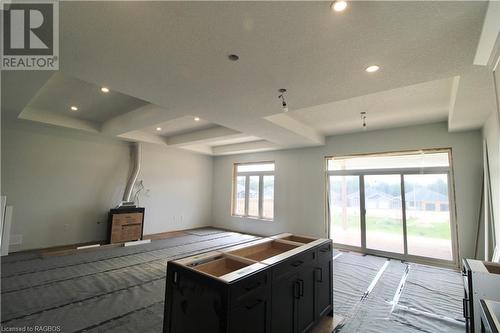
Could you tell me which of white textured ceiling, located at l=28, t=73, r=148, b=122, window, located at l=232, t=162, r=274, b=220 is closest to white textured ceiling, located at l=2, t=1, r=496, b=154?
white textured ceiling, located at l=28, t=73, r=148, b=122

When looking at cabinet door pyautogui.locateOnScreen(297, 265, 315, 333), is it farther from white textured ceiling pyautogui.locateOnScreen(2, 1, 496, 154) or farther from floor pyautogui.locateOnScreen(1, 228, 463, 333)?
white textured ceiling pyautogui.locateOnScreen(2, 1, 496, 154)

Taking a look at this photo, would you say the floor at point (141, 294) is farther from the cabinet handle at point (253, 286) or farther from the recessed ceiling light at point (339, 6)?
the recessed ceiling light at point (339, 6)

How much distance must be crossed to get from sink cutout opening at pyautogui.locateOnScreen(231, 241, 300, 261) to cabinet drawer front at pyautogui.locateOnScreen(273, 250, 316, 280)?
8.6 inches

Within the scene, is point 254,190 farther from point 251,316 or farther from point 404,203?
point 251,316

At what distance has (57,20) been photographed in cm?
169

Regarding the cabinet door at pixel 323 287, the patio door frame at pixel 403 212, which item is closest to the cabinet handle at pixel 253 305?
the cabinet door at pixel 323 287

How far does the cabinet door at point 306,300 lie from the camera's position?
7.01 feet

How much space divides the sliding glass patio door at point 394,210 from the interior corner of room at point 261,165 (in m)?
0.03

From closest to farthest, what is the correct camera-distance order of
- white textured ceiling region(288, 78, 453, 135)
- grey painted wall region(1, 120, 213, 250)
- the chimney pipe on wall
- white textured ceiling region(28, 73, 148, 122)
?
1. white textured ceiling region(288, 78, 453, 135)
2. white textured ceiling region(28, 73, 148, 122)
3. grey painted wall region(1, 120, 213, 250)
4. the chimney pipe on wall

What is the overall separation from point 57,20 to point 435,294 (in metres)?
5.37

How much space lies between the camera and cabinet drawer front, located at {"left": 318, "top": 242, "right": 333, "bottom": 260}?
2.56 metres

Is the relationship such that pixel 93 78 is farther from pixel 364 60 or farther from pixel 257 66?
→ pixel 364 60

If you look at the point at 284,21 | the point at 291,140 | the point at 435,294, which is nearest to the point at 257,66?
the point at 284,21

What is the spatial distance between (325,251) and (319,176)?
11.8 ft
